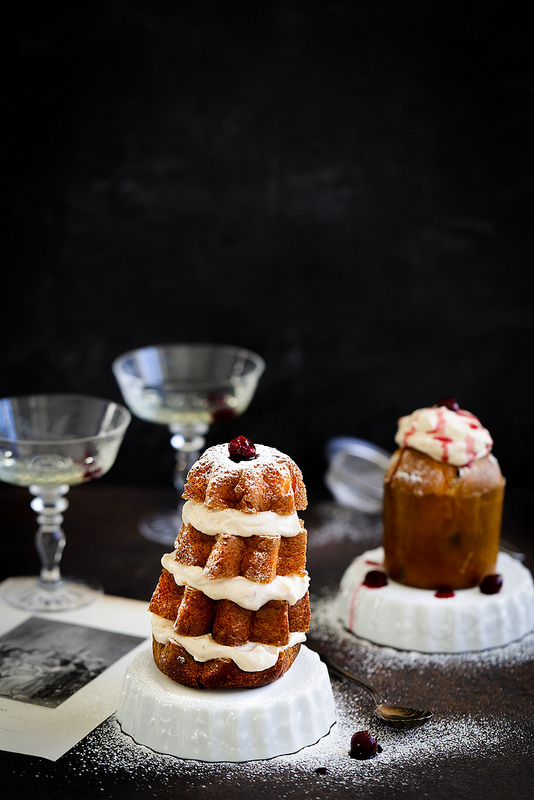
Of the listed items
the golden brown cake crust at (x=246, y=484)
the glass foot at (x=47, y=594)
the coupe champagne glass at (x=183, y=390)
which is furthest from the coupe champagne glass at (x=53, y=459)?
the golden brown cake crust at (x=246, y=484)

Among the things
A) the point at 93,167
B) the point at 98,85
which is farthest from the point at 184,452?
the point at 98,85

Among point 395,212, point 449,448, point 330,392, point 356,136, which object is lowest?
point 330,392

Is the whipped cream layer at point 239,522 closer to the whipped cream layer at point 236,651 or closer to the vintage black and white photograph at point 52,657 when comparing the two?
the whipped cream layer at point 236,651

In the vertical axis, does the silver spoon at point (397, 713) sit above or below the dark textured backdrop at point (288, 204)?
below

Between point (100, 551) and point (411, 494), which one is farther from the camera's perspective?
point (100, 551)

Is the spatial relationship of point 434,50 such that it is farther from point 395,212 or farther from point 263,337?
point 263,337
